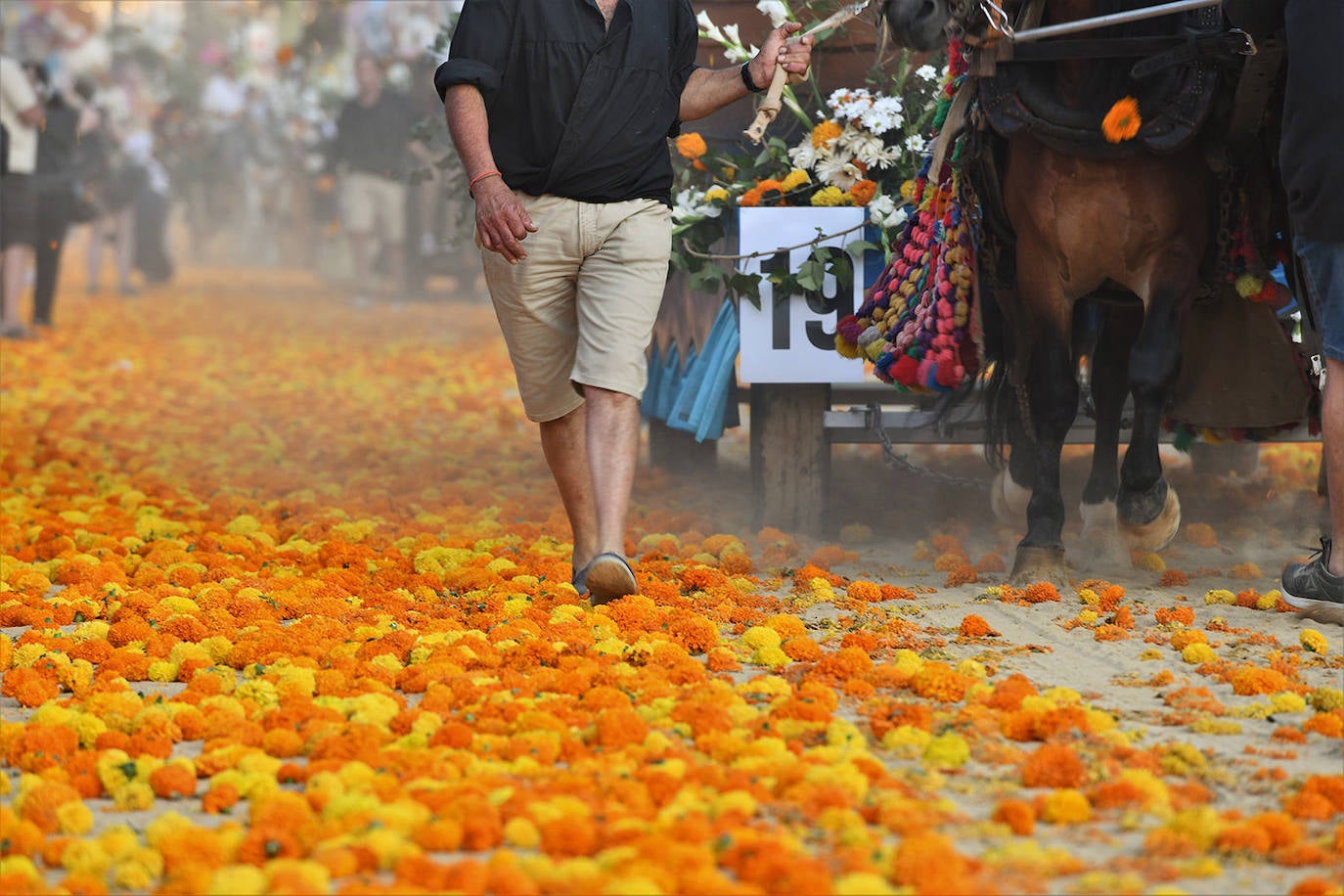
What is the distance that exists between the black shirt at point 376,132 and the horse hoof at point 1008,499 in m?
11.5

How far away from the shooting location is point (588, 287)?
422cm

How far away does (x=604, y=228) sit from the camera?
4.20 m

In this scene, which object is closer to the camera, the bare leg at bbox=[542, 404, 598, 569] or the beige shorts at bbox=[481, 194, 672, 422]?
the beige shorts at bbox=[481, 194, 672, 422]

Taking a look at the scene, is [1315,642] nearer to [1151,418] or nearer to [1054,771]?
[1151,418]

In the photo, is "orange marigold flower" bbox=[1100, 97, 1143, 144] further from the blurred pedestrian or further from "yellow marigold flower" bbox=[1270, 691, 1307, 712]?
the blurred pedestrian

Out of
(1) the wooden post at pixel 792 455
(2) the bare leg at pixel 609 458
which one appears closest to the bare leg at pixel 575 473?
(2) the bare leg at pixel 609 458

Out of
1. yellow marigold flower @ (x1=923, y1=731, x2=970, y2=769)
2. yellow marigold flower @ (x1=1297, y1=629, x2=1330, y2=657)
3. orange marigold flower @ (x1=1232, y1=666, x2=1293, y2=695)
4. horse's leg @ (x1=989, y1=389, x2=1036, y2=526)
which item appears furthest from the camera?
horse's leg @ (x1=989, y1=389, x2=1036, y2=526)

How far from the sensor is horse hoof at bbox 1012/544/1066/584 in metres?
4.52

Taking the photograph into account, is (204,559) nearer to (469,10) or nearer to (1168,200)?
(469,10)

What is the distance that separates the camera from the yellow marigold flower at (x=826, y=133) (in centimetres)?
561

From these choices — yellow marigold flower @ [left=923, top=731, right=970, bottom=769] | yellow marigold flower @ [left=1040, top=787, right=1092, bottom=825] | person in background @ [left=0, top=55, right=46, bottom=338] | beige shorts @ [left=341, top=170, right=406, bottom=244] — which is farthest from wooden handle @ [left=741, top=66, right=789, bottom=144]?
beige shorts @ [left=341, top=170, right=406, bottom=244]

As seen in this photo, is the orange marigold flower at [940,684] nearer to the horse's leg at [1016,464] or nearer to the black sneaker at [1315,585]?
the black sneaker at [1315,585]

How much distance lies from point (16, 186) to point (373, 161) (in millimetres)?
4935

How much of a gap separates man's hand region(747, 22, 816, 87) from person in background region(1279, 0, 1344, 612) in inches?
45.3
